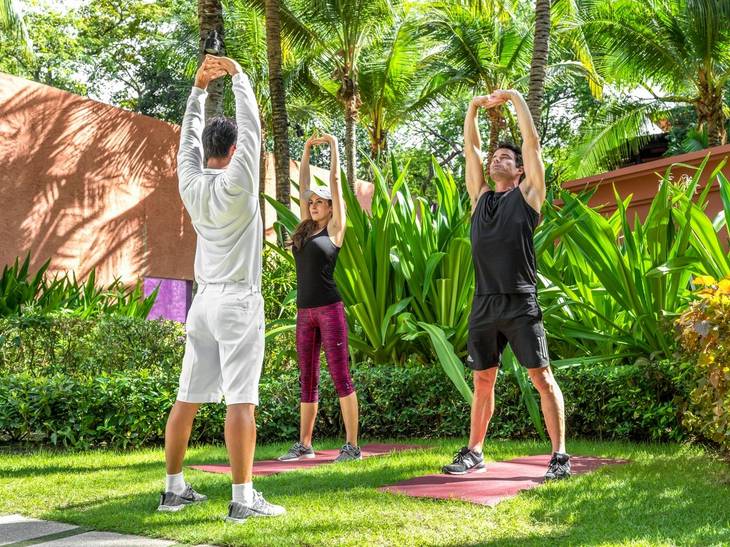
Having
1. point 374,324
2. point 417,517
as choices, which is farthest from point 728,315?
point 374,324

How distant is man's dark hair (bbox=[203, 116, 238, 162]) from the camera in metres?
3.88

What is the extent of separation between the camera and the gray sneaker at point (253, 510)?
3.48m

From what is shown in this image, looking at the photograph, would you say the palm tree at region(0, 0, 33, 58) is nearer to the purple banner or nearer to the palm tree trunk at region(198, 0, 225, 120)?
the purple banner

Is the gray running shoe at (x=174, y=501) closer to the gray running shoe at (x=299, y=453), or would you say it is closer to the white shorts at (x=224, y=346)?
the white shorts at (x=224, y=346)

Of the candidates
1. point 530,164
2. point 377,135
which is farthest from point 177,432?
point 377,135

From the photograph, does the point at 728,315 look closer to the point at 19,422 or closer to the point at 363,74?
the point at 19,422

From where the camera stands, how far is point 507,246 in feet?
14.5

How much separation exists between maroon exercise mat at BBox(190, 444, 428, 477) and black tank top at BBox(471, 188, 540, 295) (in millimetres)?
1612

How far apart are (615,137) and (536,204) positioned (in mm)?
16753

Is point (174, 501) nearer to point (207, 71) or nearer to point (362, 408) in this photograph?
point (207, 71)

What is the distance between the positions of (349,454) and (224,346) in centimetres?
182

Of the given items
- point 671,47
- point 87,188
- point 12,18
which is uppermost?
point 671,47

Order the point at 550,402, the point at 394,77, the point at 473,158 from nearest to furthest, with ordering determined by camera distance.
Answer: the point at 550,402, the point at 473,158, the point at 394,77

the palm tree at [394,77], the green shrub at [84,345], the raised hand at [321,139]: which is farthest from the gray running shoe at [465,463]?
the palm tree at [394,77]
